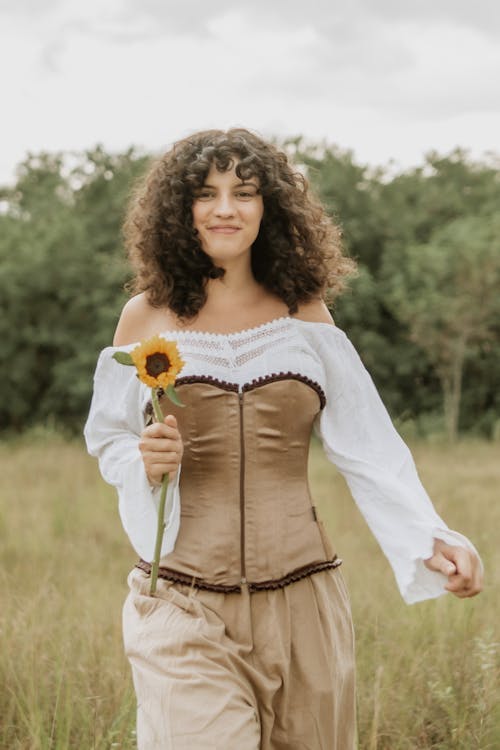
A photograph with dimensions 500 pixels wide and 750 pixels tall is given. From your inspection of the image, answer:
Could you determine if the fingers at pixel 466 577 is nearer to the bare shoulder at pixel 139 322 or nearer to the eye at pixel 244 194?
the bare shoulder at pixel 139 322

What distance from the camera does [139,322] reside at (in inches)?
109

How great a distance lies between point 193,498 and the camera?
99.6 inches

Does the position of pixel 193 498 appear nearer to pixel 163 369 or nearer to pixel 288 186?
pixel 163 369

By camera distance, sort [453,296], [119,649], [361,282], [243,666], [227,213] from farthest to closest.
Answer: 1. [361,282]
2. [453,296]
3. [119,649]
4. [227,213]
5. [243,666]

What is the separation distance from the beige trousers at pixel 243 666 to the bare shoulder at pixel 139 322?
64 centimetres

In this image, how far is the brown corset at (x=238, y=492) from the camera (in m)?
2.48

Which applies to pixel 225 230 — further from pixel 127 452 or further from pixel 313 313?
pixel 127 452

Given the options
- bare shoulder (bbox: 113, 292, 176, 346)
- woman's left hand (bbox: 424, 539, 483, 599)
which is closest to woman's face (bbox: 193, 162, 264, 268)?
bare shoulder (bbox: 113, 292, 176, 346)

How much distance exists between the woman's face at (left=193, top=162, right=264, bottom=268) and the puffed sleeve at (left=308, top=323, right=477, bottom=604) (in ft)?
1.08

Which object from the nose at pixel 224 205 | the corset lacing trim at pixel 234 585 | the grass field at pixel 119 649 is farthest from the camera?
the grass field at pixel 119 649

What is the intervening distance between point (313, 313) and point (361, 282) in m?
18.2

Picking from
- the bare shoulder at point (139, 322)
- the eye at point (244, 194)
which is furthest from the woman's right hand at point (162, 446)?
the eye at point (244, 194)

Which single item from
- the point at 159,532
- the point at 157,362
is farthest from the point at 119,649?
the point at 157,362

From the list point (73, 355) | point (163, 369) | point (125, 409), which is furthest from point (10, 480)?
point (73, 355)
